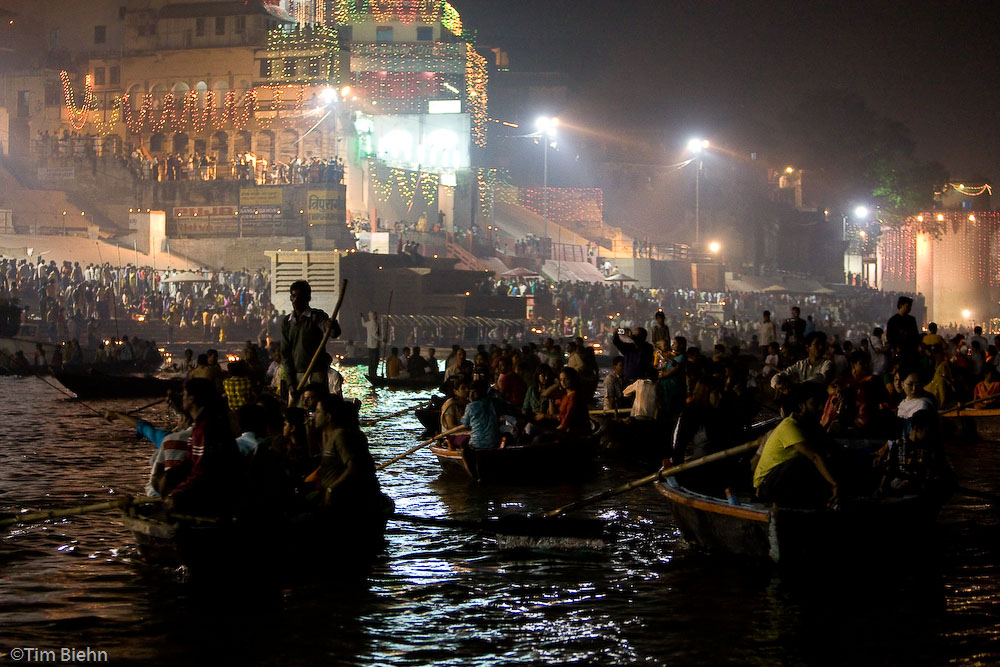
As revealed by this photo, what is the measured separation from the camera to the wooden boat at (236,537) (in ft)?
27.3

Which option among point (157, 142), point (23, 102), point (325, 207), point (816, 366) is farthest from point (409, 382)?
point (23, 102)

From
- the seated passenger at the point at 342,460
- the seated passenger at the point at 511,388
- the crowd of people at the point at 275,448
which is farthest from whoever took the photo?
the seated passenger at the point at 511,388

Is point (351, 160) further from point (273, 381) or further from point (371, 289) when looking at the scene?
point (273, 381)

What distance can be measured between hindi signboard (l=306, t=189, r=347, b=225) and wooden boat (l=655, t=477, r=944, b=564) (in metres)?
40.7

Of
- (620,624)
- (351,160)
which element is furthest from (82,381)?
(351,160)

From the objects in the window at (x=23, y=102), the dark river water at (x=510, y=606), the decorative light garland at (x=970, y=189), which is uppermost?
the window at (x=23, y=102)

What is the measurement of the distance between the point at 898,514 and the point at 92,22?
69.9 metres

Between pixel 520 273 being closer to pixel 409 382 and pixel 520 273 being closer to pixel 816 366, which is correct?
pixel 409 382

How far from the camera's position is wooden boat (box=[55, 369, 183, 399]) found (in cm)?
2395

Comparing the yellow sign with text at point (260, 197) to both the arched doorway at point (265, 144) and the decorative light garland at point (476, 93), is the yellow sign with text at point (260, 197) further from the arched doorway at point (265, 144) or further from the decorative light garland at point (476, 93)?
the decorative light garland at point (476, 93)

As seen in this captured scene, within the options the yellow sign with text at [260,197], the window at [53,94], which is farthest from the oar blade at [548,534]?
the window at [53,94]

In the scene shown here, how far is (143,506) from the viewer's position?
28.8ft

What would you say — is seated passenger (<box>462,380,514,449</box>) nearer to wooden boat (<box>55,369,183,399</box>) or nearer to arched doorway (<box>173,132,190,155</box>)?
wooden boat (<box>55,369,183,399</box>)

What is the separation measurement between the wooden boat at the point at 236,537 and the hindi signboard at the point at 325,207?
4011cm
